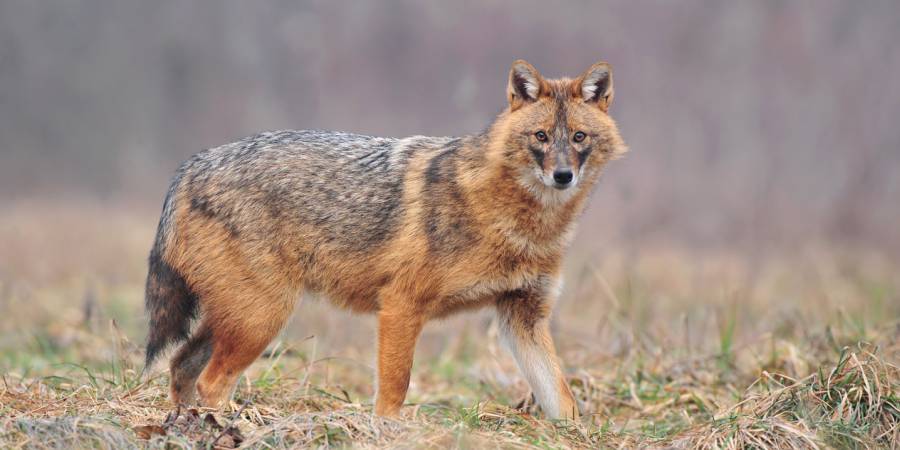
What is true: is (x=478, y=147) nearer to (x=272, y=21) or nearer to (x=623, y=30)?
(x=623, y=30)

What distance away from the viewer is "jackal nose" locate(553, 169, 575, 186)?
18.8 ft

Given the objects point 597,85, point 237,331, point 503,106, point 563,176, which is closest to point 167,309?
point 237,331

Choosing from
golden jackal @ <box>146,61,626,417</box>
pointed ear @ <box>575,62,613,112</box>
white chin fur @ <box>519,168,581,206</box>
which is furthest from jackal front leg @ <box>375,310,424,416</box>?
pointed ear @ <box>575,62,613,112</box>

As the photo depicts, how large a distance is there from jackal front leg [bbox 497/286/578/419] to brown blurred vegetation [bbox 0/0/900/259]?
8745mm

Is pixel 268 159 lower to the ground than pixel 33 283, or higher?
higher

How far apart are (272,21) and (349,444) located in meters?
21.5

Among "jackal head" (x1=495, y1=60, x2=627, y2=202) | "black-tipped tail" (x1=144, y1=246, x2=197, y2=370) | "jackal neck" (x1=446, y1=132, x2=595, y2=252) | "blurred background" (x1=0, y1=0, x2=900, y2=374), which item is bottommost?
"blurred background" (x1=0, y1=0, x2=900, y2=374)

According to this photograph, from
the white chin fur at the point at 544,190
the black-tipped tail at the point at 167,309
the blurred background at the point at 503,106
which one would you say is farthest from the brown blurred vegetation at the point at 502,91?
the black-tipped tail at the point at 167,309

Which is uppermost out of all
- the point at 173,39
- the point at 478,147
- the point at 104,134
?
the point at 478,147

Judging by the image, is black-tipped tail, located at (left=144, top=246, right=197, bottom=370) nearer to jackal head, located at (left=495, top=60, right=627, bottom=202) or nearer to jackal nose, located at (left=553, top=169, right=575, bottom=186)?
jackal head, located at (left=495, top=60, right=627, bottom=202)

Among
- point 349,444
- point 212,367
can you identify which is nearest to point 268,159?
point 212,367

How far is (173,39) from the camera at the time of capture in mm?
25812

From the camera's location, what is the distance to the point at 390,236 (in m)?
6.25

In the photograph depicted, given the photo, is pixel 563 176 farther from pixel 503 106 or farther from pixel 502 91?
pixel 502 91
